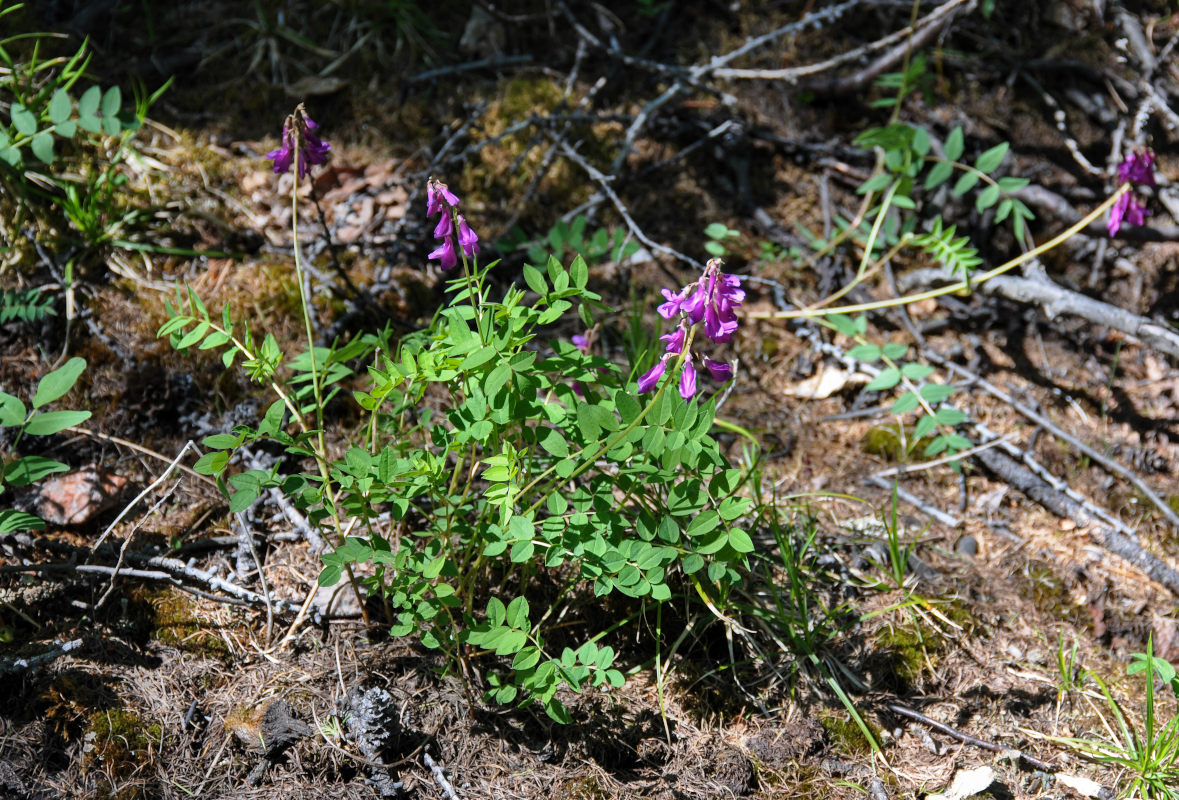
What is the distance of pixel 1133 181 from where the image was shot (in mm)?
2877

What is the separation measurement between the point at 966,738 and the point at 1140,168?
6.80 feet

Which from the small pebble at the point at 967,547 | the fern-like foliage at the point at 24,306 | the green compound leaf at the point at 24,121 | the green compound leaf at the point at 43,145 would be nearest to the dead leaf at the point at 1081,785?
the small pebble at the point at 967,547

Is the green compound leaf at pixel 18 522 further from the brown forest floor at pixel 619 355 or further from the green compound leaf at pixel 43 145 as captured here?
the green compound leaf at pixel 43 145

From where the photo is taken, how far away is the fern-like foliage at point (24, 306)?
265cm

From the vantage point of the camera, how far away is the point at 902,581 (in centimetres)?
243

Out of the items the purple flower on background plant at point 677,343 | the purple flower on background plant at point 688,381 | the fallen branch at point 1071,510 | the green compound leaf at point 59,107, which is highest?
the green compound leaf at point 59,107

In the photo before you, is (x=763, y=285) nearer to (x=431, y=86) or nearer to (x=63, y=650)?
(x=431, y=86)

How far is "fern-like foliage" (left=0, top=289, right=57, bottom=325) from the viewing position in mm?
2650

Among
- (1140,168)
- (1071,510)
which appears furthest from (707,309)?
(1140,168)

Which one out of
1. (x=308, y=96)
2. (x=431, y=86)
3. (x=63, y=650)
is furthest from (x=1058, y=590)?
(x=308, y=96)

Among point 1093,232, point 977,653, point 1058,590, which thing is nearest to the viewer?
point 977,653

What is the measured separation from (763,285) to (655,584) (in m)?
1.91

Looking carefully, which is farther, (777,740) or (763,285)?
(763,285)

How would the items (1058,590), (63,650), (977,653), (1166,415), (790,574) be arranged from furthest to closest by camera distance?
(1166,415) → (1058,590) → (977,653) → (790,574) → (63,650)
